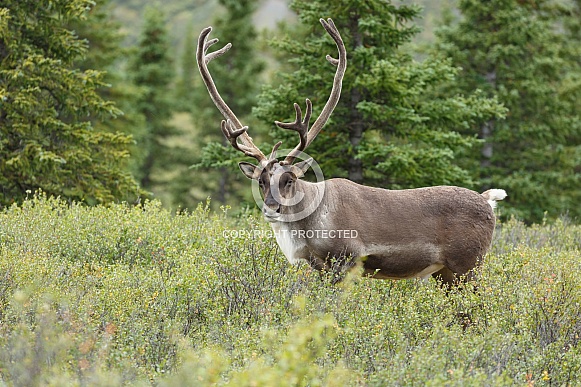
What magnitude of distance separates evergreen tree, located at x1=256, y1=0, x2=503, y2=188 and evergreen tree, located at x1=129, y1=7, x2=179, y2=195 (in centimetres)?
1461

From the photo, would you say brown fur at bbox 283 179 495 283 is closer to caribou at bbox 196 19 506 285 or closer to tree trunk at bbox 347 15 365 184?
caribou at bbox 196 19 506 285

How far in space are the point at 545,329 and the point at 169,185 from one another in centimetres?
2112

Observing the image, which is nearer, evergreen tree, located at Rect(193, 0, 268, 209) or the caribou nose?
the caribou nose

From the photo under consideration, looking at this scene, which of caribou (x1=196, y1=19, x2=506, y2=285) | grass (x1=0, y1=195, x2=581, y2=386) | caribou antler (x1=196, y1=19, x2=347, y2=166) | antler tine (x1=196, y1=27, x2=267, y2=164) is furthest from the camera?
antler tine (x1=196, y1=27, x2=267, y2=164)

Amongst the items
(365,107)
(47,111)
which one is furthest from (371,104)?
(47,111)

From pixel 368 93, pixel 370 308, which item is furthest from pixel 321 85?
pixel 370 308

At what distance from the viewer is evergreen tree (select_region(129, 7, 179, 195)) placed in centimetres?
2595

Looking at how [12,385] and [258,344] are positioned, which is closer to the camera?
[12,385]

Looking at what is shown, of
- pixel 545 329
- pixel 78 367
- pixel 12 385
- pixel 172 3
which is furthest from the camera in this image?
pixel 172 3

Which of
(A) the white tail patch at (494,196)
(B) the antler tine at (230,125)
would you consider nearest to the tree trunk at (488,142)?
(A) the white tail patch at (494,196)

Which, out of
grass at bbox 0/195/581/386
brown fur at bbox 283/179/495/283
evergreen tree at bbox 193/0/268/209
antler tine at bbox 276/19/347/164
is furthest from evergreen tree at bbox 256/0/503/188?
evergreen tree at bbox 193/0/268/209

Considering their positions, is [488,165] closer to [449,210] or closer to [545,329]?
[449,210]

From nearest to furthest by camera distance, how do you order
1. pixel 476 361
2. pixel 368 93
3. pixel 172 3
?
pixel 476 361 → pixel 368 93 → pixel 172 3

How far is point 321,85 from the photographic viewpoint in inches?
481
